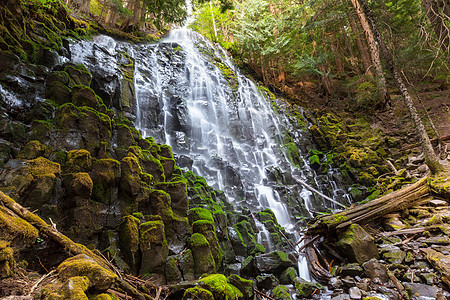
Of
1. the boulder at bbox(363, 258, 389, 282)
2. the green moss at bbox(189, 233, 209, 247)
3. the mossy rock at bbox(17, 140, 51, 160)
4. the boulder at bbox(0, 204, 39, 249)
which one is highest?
the mossy rock at bbox(17, 140, 51, 160)

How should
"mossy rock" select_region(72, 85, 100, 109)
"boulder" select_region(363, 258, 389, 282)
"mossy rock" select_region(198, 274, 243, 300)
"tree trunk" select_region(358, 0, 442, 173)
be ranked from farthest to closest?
"tree trunk" select_region(358, 0, 442, 173)
"mossy rock" select_region(72, 85, 100, 109)
"boulder" select_region(363, 258, 389, 282)
"mossy rock" select_region(198, 274, 243, 300)

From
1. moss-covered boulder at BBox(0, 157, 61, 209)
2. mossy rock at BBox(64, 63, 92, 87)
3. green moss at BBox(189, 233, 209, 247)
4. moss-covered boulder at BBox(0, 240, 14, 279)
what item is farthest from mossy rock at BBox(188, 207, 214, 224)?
mossy rock at BBox(64, 63, 92, 87)

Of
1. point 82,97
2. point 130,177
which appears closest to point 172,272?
point 130,177

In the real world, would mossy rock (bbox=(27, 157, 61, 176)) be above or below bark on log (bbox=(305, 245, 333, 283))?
above

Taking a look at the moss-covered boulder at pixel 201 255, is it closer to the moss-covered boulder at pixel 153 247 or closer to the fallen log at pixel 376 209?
the moss-covered boulder at pixel 153 247

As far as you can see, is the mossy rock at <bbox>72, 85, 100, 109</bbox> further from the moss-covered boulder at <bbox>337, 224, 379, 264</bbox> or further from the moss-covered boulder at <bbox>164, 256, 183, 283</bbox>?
the moss-covered boulder at <bbox>337, 224, 379, 264</bbox>

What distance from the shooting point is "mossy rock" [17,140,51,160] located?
14.8ft

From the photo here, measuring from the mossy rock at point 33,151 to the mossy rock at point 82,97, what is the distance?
1915mm

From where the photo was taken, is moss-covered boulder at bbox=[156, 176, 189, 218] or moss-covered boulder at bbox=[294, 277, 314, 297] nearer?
moss-covered boulder at bbox=[294, 277, 314, 297]

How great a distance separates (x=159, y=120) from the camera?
38.0 ft

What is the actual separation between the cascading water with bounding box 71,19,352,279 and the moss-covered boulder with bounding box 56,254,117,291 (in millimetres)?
6268

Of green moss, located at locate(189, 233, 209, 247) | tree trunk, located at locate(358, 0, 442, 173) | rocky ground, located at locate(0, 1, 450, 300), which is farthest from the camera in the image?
tree trunk, located at locate(358, 0, 442, 173)

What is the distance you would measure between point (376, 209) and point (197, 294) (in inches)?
274

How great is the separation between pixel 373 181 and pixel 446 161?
3.00 m
